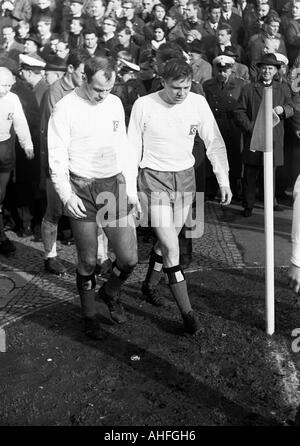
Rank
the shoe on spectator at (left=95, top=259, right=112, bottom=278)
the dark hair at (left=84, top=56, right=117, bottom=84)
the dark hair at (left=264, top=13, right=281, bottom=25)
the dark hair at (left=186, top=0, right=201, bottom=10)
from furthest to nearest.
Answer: the dark hair at (left=186, top=0, right=201, bottom=10)
the dark hair at (left=264, top=13, right=281, bottom=25)
the shoe on spectator at (left=95, top=259, right=112, bottom=278)
the dark hair at (left=84, top=56, right=117, bottom=84)

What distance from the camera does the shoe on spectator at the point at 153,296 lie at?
20.6 feet

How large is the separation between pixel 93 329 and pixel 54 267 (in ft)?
5.63

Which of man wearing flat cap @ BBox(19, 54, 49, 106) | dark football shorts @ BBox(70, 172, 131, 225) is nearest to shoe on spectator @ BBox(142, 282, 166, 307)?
dark football shorts @ BBox(70, 172, 131, 225)

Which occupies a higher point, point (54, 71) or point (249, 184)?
point (54, 71)

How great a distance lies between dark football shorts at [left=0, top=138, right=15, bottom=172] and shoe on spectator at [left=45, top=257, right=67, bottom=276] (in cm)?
132

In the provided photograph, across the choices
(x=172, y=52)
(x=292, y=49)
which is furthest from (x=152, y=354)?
(x=292, y=49)

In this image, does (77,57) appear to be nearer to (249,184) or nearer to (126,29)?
(249,184)

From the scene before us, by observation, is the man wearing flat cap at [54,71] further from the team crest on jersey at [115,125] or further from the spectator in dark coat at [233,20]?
the spectator in dark coat at [233,20]

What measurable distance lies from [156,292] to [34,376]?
66.6 inches

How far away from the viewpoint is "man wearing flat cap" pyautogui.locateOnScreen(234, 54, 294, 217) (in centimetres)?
891

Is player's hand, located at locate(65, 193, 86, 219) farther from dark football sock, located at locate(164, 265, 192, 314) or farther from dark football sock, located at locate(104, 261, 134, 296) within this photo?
dark football sock, located at locate(164, 265, 192, 314)

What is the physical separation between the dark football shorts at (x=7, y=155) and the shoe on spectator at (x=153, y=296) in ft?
8.11

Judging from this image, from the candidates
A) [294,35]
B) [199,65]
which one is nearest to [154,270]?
[199,65]

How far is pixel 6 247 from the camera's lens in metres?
7.89
